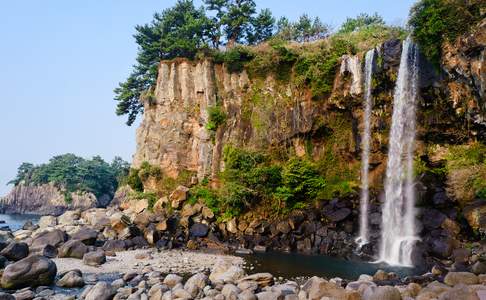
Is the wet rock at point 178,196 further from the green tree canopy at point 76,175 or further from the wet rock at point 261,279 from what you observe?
the green tree canopy at point 76,175

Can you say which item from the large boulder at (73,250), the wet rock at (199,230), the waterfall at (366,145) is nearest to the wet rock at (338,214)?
the waterfall at (366,145)

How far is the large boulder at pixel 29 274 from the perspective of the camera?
15.0 m

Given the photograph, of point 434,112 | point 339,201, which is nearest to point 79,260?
point 339,201

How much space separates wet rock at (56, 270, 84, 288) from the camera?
15.3 metres

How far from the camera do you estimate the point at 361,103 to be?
27672mm

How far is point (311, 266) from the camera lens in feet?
64.8

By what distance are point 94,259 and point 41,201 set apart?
171ft

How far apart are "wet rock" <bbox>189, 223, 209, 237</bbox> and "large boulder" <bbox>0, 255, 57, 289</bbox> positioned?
11052 mm

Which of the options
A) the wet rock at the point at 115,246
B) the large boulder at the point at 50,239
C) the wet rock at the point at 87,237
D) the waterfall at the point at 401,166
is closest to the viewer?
the large boulder at the point at 50,239

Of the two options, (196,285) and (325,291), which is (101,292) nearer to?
(196,285)

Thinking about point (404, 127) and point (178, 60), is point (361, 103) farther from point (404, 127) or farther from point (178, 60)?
point (178, 60)

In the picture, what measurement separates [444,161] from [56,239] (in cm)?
2178

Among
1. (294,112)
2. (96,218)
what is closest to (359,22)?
(294,112)

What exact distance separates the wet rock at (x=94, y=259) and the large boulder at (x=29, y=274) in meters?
3.26
